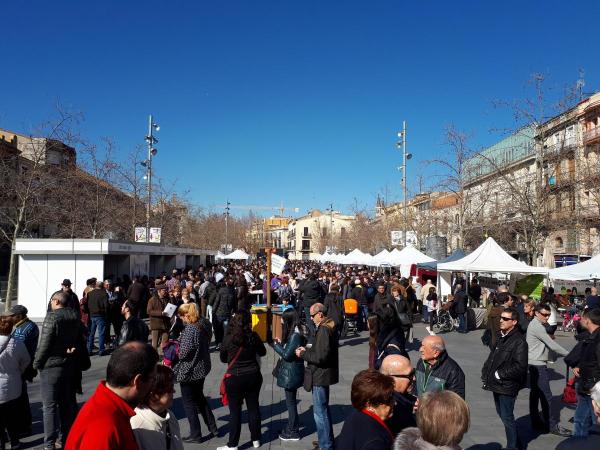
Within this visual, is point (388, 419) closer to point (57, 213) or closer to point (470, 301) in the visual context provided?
point (470, 301)

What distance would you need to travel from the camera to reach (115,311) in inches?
466

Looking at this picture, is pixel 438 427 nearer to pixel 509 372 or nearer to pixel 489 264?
pixel 509 372

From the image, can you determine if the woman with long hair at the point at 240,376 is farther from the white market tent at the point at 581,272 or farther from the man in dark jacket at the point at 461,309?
the white market tent at the point at 581,272

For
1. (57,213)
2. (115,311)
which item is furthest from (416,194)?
(115,311)

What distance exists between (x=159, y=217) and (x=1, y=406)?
28.1 meters

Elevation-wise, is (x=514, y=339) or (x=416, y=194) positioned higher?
(x=416, y=194)

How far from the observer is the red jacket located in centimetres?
222

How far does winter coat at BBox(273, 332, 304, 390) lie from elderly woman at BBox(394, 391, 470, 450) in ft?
10.4

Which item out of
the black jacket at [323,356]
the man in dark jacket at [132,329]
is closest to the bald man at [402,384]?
the black jacket at [323,356]

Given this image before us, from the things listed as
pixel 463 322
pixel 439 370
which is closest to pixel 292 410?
pixel 439 370

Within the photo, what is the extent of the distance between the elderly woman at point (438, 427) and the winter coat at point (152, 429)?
1.29 m

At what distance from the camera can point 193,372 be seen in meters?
5.83

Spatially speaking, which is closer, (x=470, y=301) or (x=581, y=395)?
(x=581, y=395)

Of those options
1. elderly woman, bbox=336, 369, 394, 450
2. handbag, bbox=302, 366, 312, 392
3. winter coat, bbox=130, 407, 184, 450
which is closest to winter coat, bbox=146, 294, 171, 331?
handbag, bbox=302, 366, 312, 392
